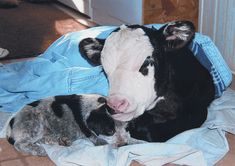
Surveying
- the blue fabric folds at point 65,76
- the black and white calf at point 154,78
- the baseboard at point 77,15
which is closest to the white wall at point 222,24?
the blue fabric folds at point 65,76

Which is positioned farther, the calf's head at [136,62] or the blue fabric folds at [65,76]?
the blue fabric folds at [65,76]

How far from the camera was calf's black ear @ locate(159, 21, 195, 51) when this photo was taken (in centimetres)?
219

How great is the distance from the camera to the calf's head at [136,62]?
2.00 meters

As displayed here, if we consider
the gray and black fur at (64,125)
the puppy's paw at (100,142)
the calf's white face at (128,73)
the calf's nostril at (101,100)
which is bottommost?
the puppy's paw at (100,142)

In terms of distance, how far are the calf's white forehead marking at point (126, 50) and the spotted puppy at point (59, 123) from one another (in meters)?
0.32

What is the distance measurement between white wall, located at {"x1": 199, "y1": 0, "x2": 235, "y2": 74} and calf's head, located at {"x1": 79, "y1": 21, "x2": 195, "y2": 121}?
0.83 meters

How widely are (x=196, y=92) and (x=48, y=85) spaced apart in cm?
82

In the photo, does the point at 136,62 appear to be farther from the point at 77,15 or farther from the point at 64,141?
the point at 77,15

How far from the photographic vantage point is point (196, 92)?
2467mm

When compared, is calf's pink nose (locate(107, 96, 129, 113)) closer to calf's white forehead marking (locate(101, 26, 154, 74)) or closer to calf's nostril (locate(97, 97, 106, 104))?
calf's white forehead marking (locate(101, 26, 154, 74))

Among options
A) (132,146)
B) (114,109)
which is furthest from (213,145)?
(114,109)

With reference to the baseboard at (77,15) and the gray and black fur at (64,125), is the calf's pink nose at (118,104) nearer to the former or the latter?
the gray and black fur at (64,125)

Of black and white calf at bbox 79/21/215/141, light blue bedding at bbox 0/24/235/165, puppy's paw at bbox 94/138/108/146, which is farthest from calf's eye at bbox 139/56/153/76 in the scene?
light blue bedding at bbox 0/24/235/165

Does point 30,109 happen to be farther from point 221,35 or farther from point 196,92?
point 221,35
